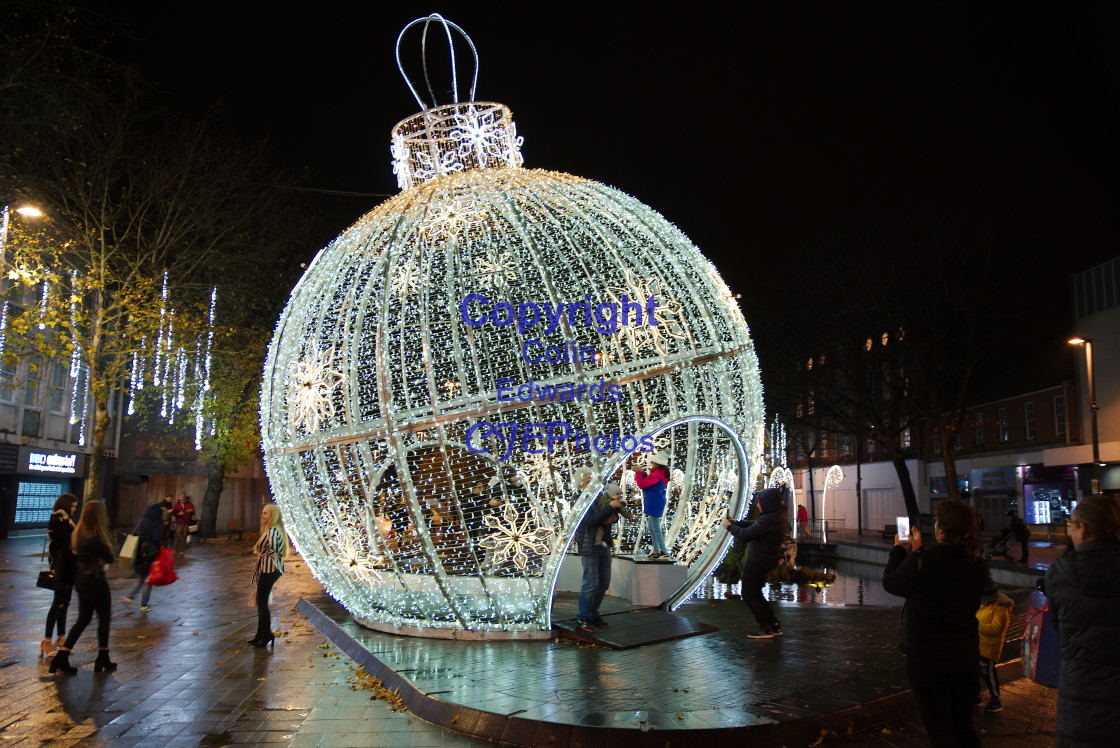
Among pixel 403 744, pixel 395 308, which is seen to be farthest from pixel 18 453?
pixel 403 744

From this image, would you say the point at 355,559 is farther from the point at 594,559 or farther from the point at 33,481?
the point at 33,481

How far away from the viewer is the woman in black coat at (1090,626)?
2900 mm

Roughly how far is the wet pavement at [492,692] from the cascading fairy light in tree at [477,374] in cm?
79

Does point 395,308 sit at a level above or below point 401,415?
above

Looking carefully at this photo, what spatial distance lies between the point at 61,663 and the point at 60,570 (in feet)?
3.02

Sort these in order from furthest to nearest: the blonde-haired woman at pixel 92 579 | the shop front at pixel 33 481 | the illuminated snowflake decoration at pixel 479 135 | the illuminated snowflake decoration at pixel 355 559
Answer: the shop front at pixel 33 481
the illuminated snowflake decoration at pixel 479 135
the illuminated snowflake decoration at pixel 355 559
the blonde-haired woman at pixel 92 579

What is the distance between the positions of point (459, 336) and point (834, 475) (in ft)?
123

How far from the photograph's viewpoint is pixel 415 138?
8.32 meters

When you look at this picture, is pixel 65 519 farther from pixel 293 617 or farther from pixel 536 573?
pixel 536 573

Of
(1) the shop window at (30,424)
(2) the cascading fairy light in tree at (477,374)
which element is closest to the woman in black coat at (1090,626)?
(2) the cascading fairy light in tree at (477,374)

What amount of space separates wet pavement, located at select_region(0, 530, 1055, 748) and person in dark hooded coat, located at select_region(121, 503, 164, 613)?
1377 millimetres

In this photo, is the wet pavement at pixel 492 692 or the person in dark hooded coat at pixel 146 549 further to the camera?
the person in dark hooded coat at pixel 146 549

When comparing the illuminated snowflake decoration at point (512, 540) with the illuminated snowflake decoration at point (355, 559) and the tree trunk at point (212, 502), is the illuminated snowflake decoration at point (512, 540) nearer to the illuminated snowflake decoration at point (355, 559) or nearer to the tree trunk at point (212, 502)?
the illuminated snowflake decoration at point (355, 559)

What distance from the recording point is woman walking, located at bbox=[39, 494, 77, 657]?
707cm
